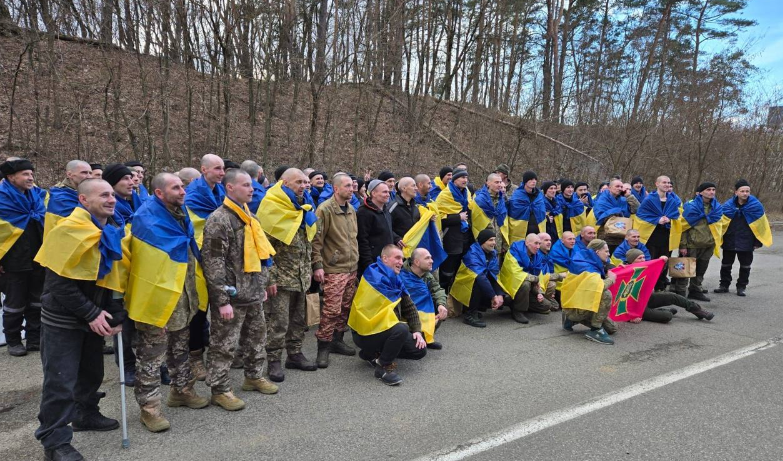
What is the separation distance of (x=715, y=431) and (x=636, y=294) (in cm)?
324

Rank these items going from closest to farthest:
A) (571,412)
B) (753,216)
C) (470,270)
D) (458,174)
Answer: (571,412) < (470,270) < (458,174) < (753,216)

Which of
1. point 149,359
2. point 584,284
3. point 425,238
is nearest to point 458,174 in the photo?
point 425,238

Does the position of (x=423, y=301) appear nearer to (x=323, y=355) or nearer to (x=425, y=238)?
(x=323, y=355)

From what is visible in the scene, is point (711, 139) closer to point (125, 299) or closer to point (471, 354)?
point (471, 354)

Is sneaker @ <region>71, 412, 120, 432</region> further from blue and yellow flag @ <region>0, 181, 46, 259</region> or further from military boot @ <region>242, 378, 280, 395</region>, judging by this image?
blue and yellow flag @ <region>0, 181, 46, 259</region>

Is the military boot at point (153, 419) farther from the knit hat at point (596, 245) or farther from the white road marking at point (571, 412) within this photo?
the knit hat at point (596, 245)

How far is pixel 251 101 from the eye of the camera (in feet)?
47.9

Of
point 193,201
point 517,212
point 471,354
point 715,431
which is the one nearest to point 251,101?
point 517,212

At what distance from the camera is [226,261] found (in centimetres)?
401

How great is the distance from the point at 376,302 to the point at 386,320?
9.2 inches

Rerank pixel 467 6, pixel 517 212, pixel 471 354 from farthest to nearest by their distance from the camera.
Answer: pixel 467 6 → pixel 517 212 → pixel 471 354

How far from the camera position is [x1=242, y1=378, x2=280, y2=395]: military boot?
432 centimetres

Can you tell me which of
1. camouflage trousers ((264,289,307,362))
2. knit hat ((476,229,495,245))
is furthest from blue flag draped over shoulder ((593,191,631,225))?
camouflage trousers ((264,289,307,362))

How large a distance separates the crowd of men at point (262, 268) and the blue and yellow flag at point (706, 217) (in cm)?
3
